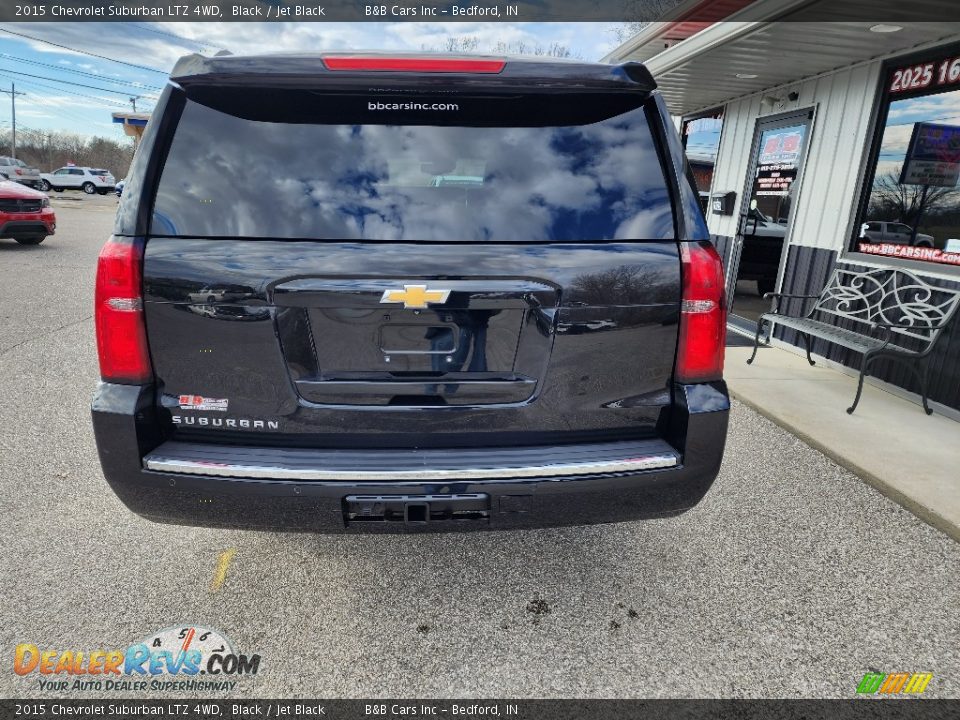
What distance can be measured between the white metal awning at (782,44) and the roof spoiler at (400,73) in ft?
11.3

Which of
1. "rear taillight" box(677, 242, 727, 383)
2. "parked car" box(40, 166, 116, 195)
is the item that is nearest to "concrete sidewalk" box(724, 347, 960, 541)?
"rear taillight" box(677, 242, 727, 383)

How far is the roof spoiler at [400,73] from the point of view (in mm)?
1916

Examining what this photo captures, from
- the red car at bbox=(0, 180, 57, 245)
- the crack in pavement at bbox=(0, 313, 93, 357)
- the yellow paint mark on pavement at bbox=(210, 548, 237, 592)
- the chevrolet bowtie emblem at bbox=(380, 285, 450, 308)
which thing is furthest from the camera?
the red car at bbox=(0, 180, 57, 245)

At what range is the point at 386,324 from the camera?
6.27ft

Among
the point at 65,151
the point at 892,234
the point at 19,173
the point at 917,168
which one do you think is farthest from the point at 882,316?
the point at 65,151

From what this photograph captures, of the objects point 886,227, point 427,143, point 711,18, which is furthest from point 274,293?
point 711,18

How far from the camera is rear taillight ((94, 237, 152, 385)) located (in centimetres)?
189

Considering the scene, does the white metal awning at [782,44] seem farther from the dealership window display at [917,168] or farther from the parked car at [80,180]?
the parked car at [80,180]

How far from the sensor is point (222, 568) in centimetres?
266

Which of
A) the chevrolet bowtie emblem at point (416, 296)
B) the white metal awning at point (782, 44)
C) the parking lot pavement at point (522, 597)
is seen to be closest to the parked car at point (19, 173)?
the white metal awning at point (782, 44)

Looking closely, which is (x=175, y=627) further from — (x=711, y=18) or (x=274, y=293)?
(x=711, y=18)

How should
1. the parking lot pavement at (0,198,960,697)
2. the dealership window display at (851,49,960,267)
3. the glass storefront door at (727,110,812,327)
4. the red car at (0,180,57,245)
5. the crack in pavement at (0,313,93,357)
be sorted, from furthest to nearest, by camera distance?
the red car at (0,180,57,245) < the glass storefront door at (727,110,812,327) < the crack in pavement at (0,313,93,357) < the dealership window display at (851,49,960,267) < the parking lot pavement at (0,198,960,697)

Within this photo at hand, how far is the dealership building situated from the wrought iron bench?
126 mm

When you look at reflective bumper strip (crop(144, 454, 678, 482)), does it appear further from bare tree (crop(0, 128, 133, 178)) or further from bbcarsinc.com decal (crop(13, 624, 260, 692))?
bare tree (crop(0, 128, 133, 178))
